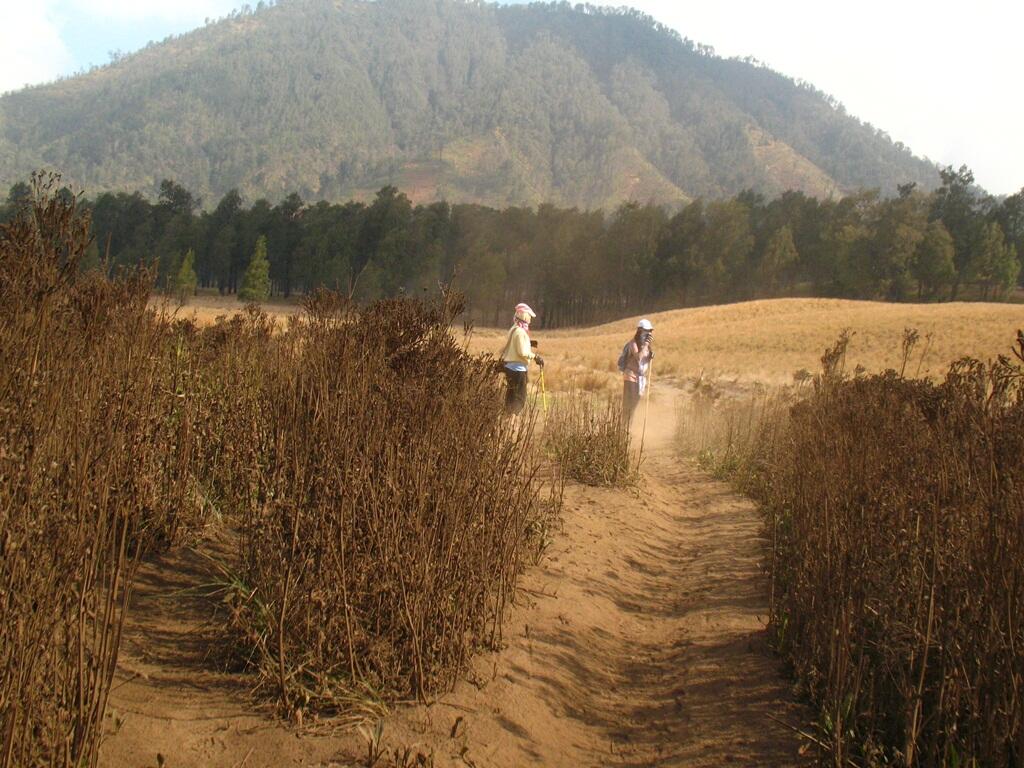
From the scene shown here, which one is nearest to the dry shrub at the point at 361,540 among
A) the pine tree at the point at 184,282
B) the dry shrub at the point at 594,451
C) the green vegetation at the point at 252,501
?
the green vegetation at the point at 252,501

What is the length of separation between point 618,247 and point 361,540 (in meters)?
69.6

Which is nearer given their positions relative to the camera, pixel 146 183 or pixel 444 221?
pixel 444 221

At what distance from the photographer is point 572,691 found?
390 centimetres

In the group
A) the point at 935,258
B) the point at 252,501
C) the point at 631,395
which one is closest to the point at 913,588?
the point at 252,501

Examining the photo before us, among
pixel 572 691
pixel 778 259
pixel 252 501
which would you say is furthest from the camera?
pixel 778 259

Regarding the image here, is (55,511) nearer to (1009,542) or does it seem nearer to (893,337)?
(1009,542)

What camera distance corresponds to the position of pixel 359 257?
6525cm

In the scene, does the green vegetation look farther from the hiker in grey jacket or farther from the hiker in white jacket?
A: the hiker in grey jacket

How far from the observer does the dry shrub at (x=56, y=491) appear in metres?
2.06

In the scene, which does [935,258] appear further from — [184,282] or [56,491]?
[56,491]

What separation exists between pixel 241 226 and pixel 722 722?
70.2 meters

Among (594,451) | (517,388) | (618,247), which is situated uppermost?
(618,247)

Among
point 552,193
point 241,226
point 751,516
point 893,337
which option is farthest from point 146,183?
point 751,516

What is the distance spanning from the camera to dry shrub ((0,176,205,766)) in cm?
206
